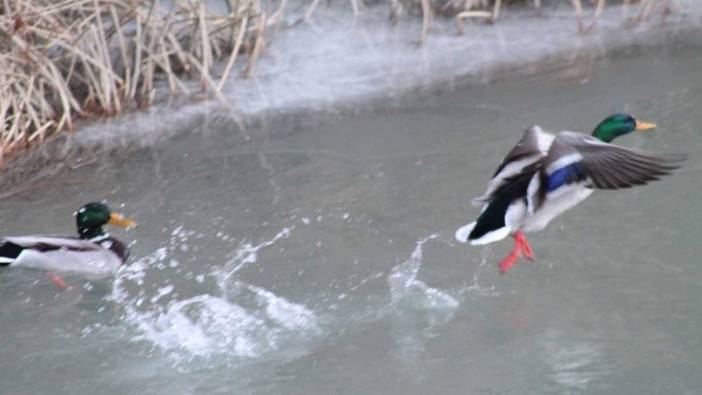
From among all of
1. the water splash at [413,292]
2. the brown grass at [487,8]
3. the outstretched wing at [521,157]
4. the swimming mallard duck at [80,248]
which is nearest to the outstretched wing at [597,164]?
the outstretched wing at [521,157]

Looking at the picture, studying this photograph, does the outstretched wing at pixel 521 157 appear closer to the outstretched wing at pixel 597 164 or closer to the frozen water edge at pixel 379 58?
the outstretched wing at pixel 597 164

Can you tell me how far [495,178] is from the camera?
5215 millimetres

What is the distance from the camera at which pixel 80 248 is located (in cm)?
577

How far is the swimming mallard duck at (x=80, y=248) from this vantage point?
5574 mm

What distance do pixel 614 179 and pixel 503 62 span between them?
11.5 feet

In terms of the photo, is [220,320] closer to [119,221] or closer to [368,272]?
[368,272]

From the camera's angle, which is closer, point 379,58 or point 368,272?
point 368,272

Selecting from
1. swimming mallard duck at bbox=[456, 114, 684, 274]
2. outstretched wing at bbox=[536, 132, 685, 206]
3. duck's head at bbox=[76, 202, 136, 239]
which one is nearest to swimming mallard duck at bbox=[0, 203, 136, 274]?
duck's head at bbox=[76, 202, 136, 239]

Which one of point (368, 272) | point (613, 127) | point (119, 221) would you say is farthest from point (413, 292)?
point (119, 221)

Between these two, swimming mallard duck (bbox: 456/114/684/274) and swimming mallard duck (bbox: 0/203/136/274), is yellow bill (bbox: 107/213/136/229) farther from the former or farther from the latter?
swimming mallard duck (bbox: 456/114/684/274)

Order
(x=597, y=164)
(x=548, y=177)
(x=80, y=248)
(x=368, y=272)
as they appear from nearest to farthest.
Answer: (x=597, y=164), (x=548, y=177), (x=368, y=272), (x=80, y=248)

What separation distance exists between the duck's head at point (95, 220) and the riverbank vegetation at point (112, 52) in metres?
1.25

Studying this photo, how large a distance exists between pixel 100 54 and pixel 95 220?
1.94 metres

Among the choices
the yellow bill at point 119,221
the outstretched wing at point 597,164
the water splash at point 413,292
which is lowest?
the yellow bill at point 119,221
